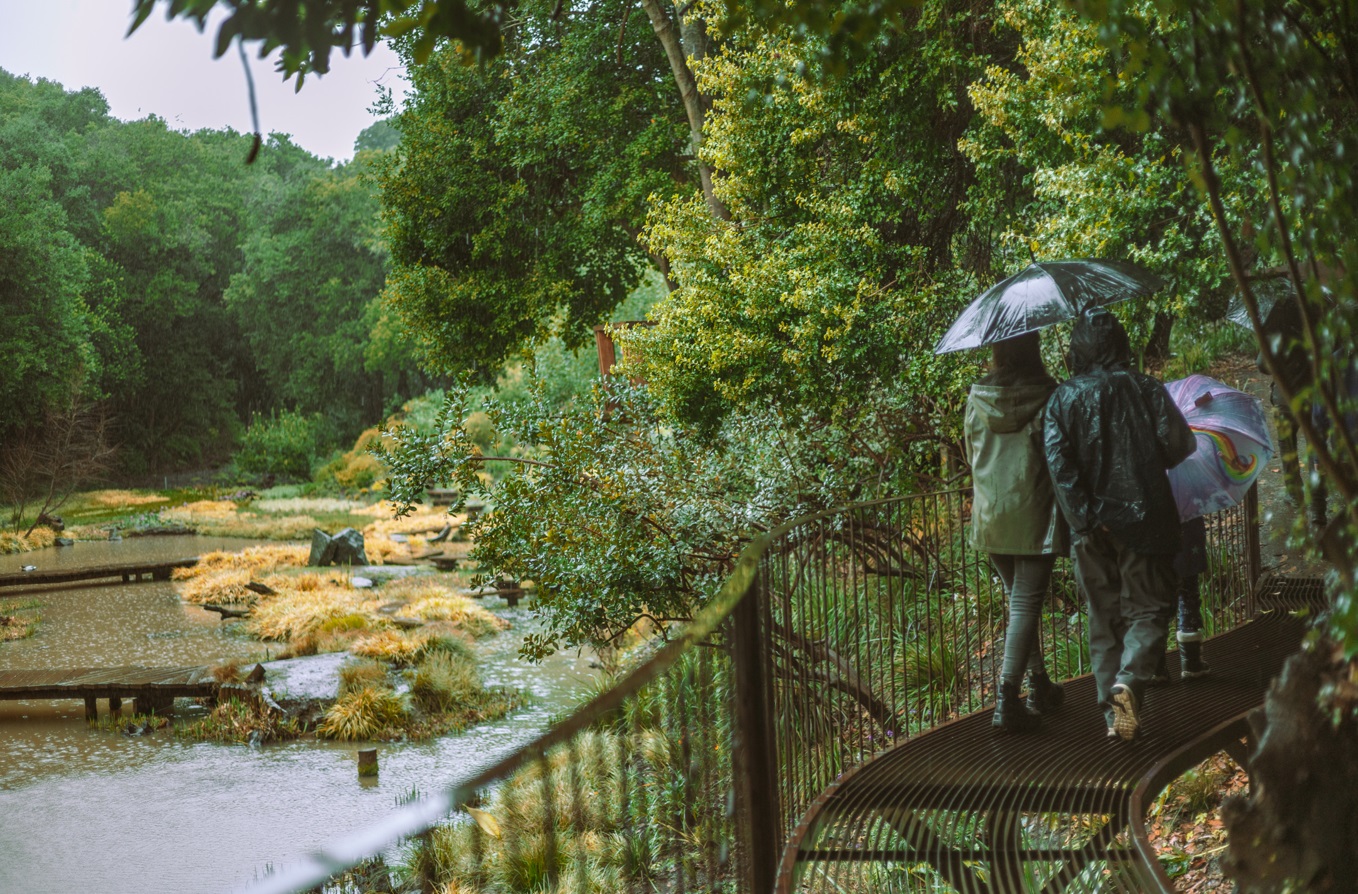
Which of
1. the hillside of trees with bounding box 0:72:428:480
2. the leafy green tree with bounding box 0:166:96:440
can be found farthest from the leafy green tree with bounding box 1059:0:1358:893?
the hillside of trees with bounding box 0:72:428:480

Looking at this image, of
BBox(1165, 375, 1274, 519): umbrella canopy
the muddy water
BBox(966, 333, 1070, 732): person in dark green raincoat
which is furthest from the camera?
the muddy water

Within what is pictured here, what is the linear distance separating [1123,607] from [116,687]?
10559 mm

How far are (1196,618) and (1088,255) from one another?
8.36 feet

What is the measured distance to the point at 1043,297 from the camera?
14.0ft

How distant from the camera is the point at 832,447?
850 cm

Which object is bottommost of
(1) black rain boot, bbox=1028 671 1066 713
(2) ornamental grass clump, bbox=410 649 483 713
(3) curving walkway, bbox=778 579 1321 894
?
(2) ornamental grass clump, bbox=410 649 483 713

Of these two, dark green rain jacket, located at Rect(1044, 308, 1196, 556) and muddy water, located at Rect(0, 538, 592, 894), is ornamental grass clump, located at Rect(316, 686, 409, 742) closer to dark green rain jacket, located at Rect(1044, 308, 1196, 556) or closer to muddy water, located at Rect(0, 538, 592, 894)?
muddy water, located at Rect(0, 538, 592, 894)

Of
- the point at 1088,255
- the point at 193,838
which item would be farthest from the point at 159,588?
the point at 1088,255

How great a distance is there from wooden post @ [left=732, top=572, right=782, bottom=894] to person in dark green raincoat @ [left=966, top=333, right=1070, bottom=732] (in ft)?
5.34

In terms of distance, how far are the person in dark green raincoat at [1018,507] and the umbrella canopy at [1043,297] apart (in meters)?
0.11

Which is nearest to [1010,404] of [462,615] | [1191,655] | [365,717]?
[1191,655]

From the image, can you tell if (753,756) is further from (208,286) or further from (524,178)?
(208,286)

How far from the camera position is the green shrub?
38.5m

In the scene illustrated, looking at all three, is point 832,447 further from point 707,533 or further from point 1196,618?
point 1196,618
